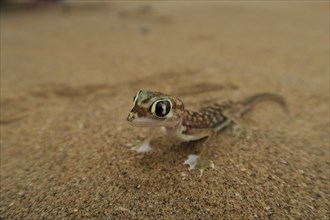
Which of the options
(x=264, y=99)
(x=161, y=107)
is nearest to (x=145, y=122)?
(x=161, y=107)

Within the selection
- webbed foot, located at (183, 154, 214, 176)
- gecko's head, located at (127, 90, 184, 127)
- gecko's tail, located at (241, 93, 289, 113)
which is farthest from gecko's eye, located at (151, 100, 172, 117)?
gecko's tail, located at (241, 93, 289, 113)

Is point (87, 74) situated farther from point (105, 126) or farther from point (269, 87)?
point (269, 87)

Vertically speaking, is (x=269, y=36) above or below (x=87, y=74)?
above

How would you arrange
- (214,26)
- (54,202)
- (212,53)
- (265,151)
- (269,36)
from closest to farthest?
1. (54,202)
2. (265,151)
3. (212,53)
4. (269,36)
5. (214,26)

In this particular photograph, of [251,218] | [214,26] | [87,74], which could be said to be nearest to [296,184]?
[251,218]

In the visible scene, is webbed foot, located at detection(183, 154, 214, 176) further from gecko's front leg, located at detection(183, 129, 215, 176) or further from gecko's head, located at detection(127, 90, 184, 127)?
gecko's head, located at detection(127, 90, 184, 127)

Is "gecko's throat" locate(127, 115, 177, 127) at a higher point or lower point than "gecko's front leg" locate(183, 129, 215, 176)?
higher

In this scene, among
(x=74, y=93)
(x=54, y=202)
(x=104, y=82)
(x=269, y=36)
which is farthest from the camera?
(x=269, y=36)

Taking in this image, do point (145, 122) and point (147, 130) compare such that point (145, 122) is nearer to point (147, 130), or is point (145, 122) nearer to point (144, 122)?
point (144, 122)
